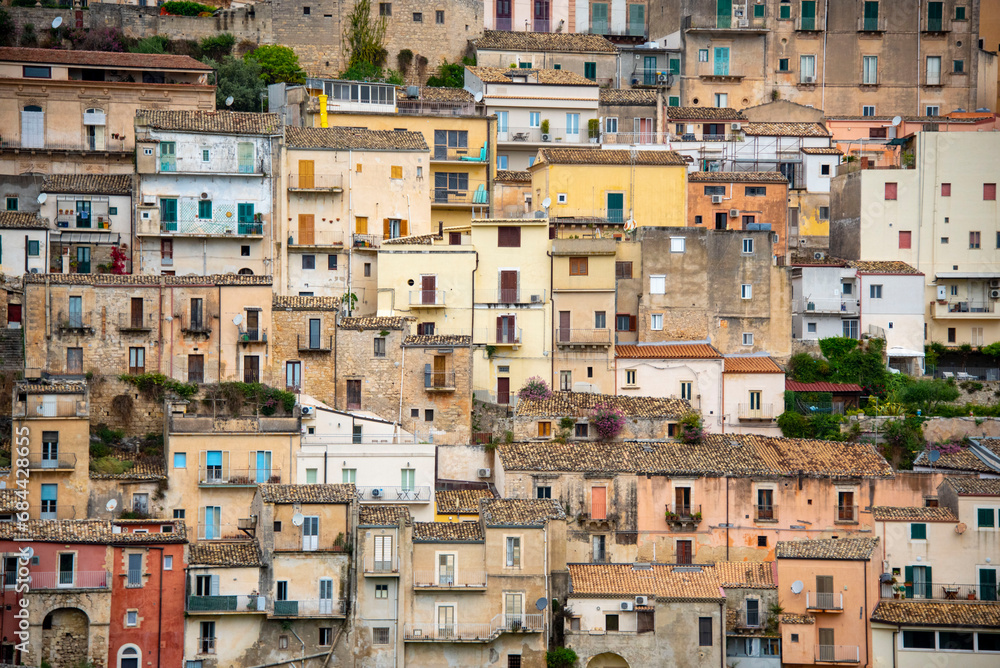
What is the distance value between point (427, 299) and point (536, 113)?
14686mm

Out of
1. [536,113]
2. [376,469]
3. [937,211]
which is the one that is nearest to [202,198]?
[376,469]

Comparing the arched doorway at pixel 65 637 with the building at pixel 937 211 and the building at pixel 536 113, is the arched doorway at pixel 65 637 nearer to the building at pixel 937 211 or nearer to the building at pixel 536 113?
the building at pixel 536 113

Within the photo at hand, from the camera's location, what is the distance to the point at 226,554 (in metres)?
50.8

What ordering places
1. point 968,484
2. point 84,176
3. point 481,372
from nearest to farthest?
point 968,484 → point 481,372 → point 84,176

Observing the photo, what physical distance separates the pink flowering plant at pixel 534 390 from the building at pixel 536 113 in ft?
45.8

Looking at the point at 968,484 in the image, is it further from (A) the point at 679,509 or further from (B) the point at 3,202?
(B) the point at 3,202

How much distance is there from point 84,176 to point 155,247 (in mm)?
5424

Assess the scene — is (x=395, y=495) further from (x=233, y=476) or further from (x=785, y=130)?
(x=785, y=130)

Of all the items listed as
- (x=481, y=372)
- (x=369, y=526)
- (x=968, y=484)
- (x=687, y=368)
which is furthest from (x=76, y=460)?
(x=968, y=484)

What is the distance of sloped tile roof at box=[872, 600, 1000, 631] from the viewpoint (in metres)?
51.2

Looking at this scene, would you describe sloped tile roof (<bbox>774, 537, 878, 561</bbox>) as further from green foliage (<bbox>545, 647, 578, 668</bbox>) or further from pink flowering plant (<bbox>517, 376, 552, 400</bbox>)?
pink flowering plant (<bbox>517, 376, 552, 400</bbox>)

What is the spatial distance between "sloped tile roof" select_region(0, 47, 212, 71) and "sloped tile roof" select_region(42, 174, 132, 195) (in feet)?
19.0

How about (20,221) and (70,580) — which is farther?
(20,221)

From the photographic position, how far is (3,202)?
65812 mm
